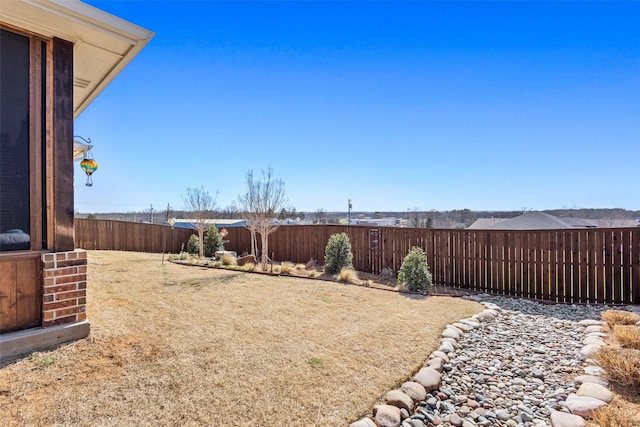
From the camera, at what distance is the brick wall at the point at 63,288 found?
2.52 meters

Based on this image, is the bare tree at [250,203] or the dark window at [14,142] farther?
the bare tree at [250,203]

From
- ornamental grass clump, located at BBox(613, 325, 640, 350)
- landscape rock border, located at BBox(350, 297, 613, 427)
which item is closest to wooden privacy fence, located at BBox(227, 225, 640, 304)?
ornamental grass clump, located at BBox(613, 325, 640, 350)

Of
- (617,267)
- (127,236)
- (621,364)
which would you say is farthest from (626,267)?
(127,236)

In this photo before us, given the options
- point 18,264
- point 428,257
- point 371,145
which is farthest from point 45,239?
point 371,145

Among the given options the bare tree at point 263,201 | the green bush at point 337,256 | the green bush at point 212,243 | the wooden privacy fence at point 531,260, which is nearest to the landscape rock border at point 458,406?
the wooden privacy fence at point 531,260

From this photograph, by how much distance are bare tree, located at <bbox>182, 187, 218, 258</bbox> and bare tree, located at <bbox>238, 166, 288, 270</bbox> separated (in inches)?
130

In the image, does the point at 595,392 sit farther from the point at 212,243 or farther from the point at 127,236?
the point at 127,236

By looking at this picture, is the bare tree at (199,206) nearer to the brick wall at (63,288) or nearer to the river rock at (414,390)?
the brick wall at (63,288)

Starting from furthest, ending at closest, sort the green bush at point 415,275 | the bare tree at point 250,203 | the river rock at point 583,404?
the bare tree at point 250,203 → the green bush at point 415,275 → the river rock at point 583,404

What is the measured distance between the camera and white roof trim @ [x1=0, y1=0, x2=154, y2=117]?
7.57ft

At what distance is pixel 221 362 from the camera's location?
2.51 metres

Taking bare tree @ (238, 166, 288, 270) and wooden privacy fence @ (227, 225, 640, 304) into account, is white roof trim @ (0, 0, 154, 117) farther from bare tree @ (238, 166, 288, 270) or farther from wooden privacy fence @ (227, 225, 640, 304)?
wooden privacy fence @ (227, 225, 640, 304)

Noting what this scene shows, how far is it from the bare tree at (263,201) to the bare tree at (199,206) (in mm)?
3308

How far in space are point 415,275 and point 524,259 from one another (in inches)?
90.1
